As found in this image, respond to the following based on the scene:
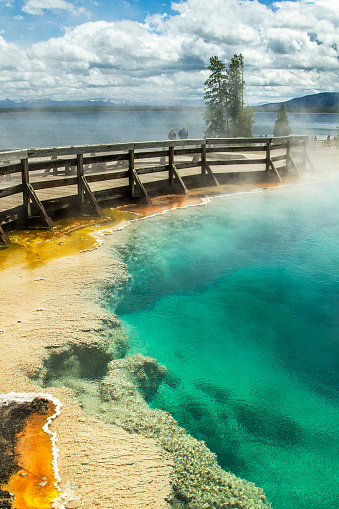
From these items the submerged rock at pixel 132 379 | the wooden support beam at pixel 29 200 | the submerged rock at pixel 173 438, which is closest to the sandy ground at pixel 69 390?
the submerged rock at pixel 173 438

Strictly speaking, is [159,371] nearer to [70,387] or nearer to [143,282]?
[70,387]

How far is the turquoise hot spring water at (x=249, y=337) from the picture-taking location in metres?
3.94

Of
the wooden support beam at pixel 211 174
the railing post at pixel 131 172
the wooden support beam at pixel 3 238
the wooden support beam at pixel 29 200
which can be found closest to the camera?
the wooden support beam at pixel 3 238

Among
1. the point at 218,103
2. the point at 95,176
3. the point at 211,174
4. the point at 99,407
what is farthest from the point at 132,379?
the point at 218,103

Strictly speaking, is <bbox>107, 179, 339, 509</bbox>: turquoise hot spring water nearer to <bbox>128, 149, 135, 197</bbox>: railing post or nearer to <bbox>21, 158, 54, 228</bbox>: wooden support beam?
<bbox>21, 158, 54, 228</bbox>: wooden support beam

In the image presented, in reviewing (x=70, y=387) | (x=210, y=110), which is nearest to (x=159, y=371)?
(x=70, y=387)

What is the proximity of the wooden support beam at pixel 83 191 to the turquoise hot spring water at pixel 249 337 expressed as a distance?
3.93ft

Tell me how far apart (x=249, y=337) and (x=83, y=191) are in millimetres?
6623

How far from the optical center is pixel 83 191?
11.0 metres

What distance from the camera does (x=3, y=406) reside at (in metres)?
3.87

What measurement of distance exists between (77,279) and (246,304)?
2.67 m

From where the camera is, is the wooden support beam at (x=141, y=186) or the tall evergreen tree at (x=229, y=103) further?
the tall evergreen tree at (x=229, y=103)

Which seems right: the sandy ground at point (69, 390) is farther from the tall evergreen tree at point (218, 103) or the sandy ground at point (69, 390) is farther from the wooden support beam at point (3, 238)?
the tall evergreen tree at point (218, 103)

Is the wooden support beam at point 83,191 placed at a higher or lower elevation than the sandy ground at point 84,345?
higher
